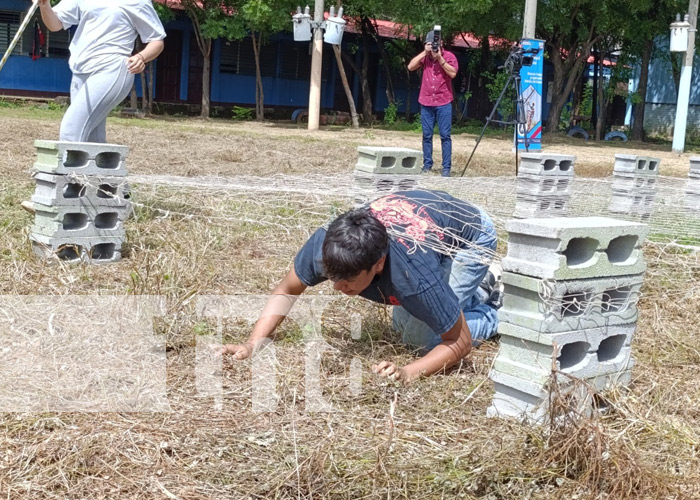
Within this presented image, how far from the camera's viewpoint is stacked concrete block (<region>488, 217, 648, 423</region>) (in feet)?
8.54

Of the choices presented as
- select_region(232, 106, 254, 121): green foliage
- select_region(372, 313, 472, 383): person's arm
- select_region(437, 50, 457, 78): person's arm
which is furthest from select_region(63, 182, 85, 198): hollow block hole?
select_region(232, 106, 254, 121): green foliage

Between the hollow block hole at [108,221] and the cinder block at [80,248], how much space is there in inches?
3.2

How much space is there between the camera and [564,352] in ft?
9.21

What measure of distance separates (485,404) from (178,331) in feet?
3.91

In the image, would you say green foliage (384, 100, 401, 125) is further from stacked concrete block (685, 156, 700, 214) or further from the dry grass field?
the dry grass field

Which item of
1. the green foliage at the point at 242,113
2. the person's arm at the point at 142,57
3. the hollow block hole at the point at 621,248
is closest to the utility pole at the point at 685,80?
the green foliage at the point at 242,113

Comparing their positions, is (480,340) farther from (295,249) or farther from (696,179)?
(696,179)

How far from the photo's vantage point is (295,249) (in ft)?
16.7

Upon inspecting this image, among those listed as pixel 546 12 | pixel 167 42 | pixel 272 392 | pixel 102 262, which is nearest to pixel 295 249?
pixel 102 262

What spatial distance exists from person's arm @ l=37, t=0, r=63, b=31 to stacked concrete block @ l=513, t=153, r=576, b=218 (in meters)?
3.32

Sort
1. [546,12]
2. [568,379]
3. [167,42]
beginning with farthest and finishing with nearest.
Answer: [167,42] → [546,12] → [568,379]

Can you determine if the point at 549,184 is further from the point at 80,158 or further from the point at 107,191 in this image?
the point at 80,158

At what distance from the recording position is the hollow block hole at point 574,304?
2645mm

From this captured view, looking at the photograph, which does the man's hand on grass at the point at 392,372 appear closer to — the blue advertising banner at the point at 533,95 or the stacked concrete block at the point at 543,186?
the stacked concrete block at the point at 543,186
